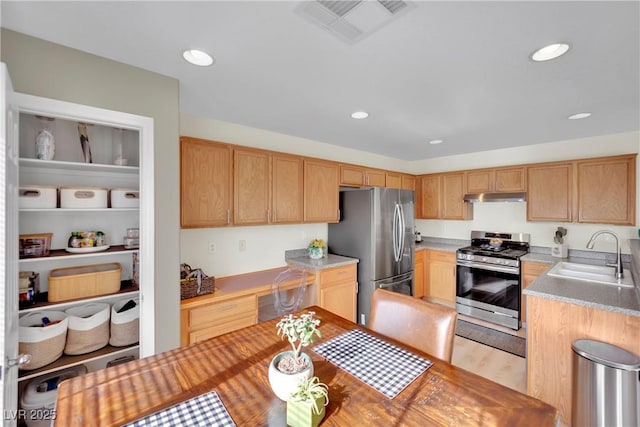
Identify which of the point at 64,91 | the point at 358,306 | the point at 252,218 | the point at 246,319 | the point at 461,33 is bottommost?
the point at 358,306

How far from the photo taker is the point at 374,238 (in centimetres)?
308

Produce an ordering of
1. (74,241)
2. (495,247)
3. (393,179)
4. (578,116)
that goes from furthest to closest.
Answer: (393,179) < (495,247) < (578,116) < (74,241)

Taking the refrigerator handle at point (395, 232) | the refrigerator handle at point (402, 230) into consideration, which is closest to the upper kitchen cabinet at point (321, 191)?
the refrigerator handle at point (395, 232)

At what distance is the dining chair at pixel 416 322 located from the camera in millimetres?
1296

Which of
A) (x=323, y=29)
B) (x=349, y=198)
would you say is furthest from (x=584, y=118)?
(x=323, y=29)

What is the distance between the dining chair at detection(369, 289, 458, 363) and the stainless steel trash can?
1071mm

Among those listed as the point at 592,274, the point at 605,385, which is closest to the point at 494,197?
the point at 592,274

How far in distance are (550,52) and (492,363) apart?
2.62m

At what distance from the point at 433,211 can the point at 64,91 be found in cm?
435

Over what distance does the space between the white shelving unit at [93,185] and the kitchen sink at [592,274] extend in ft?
10.8

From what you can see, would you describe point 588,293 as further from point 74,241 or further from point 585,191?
point 74,241

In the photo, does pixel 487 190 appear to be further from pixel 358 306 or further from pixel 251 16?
pixel 251 16

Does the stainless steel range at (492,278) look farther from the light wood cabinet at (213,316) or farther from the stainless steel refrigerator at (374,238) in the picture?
the light wood cabinet at (213,316)

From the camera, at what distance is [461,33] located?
1.27 meters
